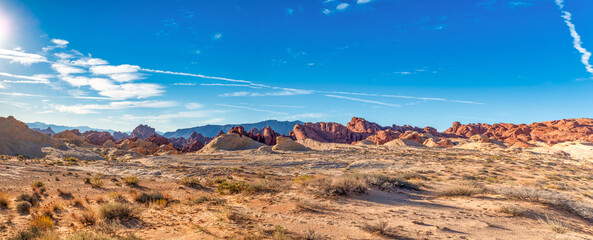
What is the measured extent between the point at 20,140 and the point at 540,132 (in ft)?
489

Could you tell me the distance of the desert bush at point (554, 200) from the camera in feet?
31.1

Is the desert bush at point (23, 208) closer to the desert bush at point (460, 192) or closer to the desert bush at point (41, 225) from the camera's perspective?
the desert bush at point (41, 225)

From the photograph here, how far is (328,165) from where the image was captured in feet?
102

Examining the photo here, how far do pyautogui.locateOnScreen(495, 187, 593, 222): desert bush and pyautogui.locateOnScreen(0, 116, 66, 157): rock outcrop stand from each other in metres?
49.4

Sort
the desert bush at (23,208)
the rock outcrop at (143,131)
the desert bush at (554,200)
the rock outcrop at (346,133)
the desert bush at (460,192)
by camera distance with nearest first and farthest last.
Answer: the desert bush at (23,208)
the desert bush at (554,200)
the desert bush at (460,192)
the rock outcrop at (346,133)
the rock outcrop at (143,131)

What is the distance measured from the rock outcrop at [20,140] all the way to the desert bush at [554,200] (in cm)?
4942

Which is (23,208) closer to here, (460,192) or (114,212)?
(114,212)

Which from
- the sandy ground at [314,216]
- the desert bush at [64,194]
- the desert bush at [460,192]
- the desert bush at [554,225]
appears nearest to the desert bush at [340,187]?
the sandy ground at [314,216]

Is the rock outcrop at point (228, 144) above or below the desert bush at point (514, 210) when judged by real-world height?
above

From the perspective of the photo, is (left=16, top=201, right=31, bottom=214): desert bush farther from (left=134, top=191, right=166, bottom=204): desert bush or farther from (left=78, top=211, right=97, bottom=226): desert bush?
(left=134, top=191, right=166, bottom=204): desert bush

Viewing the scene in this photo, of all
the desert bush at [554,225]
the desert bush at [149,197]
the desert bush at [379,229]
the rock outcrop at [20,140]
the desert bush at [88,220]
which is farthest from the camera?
the rock outcrop at [20,140]

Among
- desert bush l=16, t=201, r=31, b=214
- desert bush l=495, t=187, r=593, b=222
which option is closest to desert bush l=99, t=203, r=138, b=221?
desert bush l=16, t=201, r=31, b=214

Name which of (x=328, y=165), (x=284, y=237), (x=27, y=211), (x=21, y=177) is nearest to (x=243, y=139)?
(x=328, y=165)

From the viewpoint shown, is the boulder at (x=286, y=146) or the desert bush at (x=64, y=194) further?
the boulder at (x=286, y=146)
